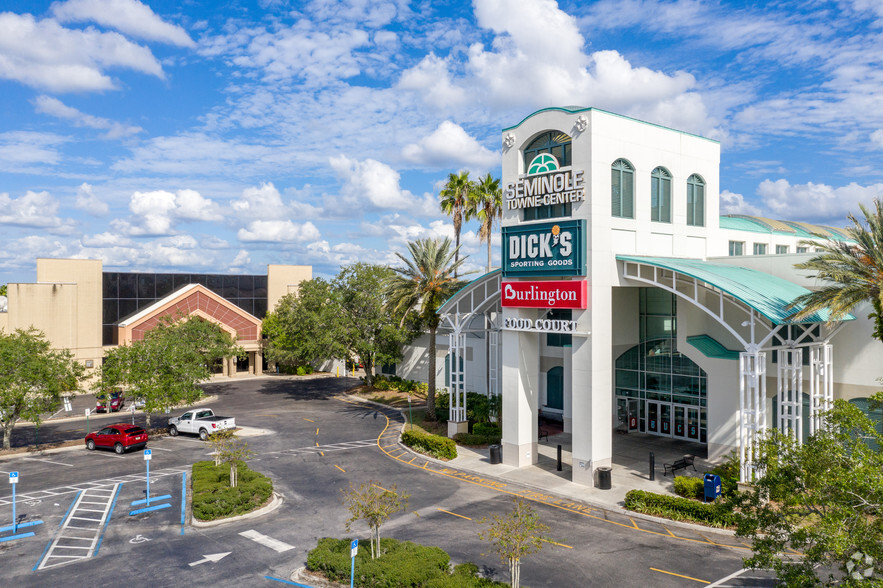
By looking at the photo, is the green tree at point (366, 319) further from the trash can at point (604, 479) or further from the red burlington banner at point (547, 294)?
the trash can at point (604, 479)

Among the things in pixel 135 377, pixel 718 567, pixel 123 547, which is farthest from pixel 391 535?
pixel 135 377

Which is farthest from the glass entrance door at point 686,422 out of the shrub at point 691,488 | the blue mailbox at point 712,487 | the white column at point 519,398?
the blue mailbox at point 712,487

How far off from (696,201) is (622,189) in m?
6.56

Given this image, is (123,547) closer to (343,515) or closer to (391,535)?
(343,515)

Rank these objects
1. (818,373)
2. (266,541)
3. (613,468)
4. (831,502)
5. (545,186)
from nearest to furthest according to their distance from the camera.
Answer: (831,502)
(266,541)
(818,373)
(545,186)
(613,468)

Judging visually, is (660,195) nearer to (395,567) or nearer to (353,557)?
(395,567)

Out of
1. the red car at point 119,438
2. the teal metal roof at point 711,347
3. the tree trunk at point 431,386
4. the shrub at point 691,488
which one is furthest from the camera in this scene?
the tree trunk at point 431,386

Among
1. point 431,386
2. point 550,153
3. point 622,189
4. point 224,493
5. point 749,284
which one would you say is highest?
point 550,153

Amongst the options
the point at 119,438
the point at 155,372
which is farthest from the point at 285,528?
the point at 155,372

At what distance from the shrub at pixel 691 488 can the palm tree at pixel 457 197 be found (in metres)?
27.8

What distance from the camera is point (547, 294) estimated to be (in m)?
28.2

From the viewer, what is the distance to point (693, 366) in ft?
110

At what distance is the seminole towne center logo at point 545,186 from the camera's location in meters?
27.3

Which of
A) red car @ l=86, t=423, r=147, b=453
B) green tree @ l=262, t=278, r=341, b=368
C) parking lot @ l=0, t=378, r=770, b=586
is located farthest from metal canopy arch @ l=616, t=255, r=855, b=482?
red car @ l=86, t=423, r=147, b=453
